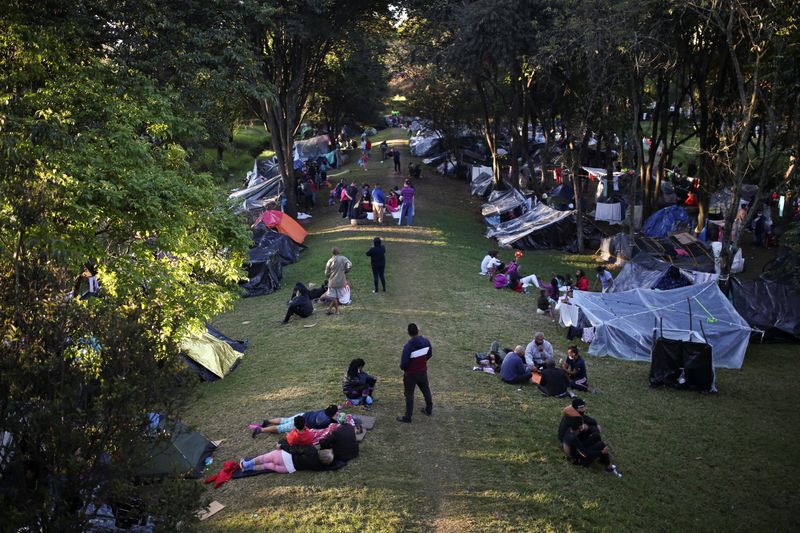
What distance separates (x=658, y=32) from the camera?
70.4 feet

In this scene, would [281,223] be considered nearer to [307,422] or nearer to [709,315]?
[709,315]

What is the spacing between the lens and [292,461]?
970cm

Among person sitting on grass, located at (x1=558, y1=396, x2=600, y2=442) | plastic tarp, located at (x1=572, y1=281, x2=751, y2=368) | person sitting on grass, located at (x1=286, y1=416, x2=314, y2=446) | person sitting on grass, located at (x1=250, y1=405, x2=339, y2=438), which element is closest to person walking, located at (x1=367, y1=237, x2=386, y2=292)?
plastic tarp, located at (x1=572, y1=281, x2=751, y2=368)

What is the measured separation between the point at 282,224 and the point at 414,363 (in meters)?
17.2

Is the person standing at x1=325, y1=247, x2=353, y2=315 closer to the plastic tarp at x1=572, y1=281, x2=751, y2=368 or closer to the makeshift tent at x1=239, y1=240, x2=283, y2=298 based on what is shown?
the makeshift tent at x1=239, y1=240, x2=283, y2=298

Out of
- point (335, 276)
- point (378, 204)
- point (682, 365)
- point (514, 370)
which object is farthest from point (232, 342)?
point (378, 204)

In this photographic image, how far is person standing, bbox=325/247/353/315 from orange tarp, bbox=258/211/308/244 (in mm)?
9222

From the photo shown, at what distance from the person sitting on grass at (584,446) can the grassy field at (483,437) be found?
21 cm

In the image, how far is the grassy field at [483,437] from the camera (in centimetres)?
893

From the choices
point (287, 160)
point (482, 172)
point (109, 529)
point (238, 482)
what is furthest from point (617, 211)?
point (109, 529)

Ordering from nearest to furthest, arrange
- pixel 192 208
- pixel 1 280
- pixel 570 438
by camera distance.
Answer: pixel 1 280 < pixel 570 438 < pixel 192 208

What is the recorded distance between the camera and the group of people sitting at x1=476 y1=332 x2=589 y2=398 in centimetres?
1301

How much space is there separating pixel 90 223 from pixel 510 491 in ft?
22.7

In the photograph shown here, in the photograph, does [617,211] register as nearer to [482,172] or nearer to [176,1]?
[482,172]
